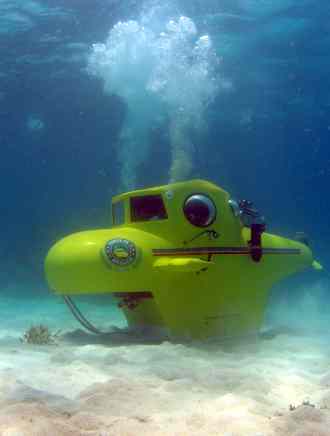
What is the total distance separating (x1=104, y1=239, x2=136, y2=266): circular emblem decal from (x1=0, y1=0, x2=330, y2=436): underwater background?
123cm

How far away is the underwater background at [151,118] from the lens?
509 centimetres

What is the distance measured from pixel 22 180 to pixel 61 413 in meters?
54.5

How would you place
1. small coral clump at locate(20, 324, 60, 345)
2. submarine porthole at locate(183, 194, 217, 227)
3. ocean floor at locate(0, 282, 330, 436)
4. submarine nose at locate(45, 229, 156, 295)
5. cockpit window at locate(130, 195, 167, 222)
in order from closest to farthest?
1. ocean floor at locate(0, 282, 330, 436)
2. submarine nose at locate(45, 229, 156, 295)
3. submarine porthole at locate(183, 194, 217, 227)
4. small coral clump at locate(20, 324, 60, 345)
5. cockpit window at locate(130, 195, 167, 222)

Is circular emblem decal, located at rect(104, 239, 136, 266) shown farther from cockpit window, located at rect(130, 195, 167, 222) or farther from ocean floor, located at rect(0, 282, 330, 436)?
ocean floor, located at rect(0, 282, 330, 436)

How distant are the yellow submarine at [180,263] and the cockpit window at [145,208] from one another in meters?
0.02

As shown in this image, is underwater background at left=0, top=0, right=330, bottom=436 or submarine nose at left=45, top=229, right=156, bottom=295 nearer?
underwater background at left=0, top=0, right=330, bottom=436

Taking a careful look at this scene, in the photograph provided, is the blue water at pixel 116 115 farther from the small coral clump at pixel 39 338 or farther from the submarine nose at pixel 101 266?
the submarine nose at pixel 101 266

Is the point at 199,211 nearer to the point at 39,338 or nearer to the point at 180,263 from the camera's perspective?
the point at 180,263

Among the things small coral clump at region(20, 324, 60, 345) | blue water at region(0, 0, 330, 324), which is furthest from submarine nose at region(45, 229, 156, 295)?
blue water at region(0, 0, 330, 324)

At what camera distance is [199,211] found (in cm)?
655

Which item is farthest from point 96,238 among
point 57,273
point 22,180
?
point 22,180

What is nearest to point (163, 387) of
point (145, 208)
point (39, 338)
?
point (39, 338)

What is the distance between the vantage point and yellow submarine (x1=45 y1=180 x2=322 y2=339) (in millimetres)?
6184

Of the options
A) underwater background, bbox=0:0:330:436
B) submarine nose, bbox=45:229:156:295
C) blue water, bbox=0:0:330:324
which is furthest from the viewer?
blue water, bbox=0:0:330:324
